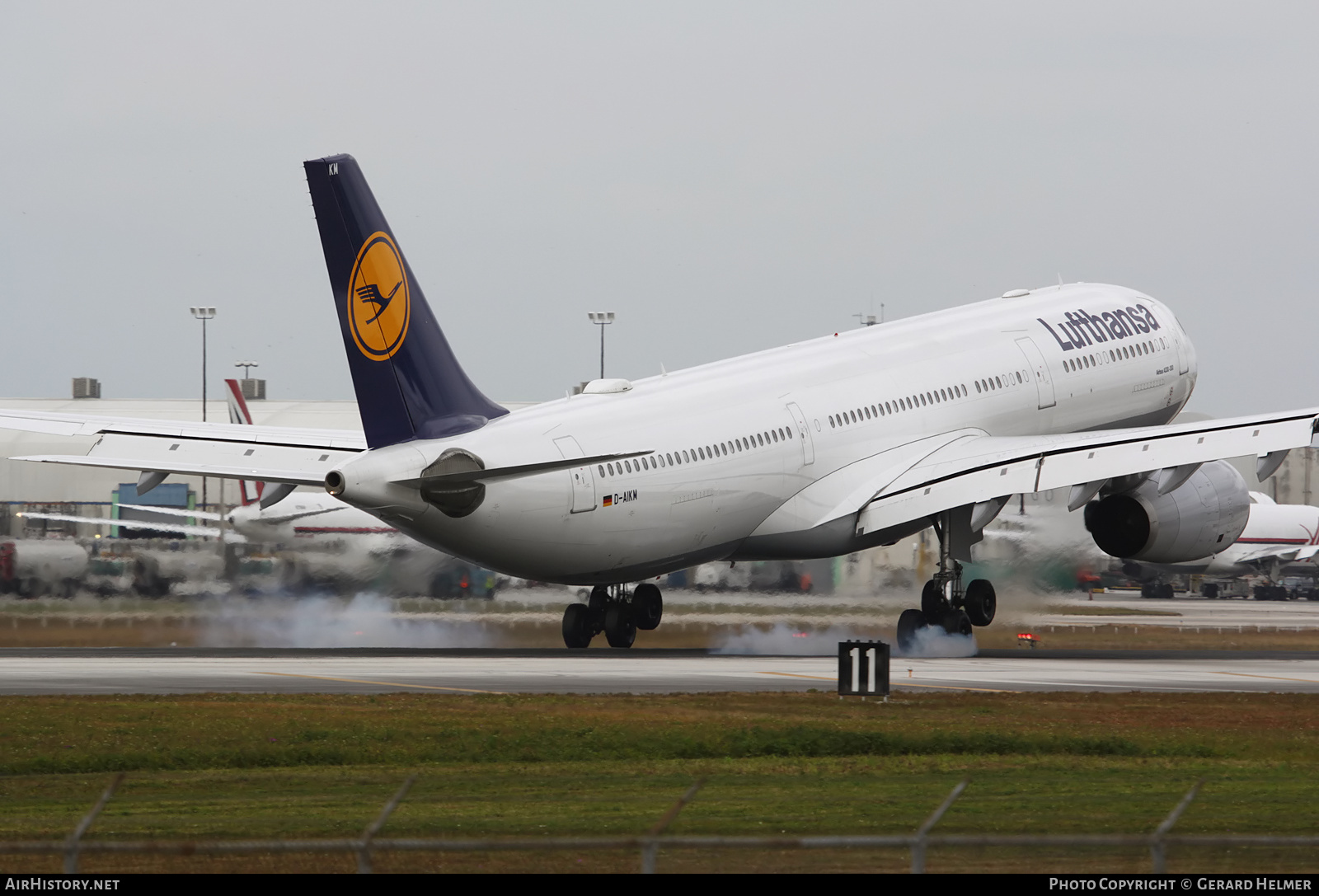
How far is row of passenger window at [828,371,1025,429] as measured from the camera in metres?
40.8

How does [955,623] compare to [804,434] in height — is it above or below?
below

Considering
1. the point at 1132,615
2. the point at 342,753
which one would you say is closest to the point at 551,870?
the point at 342,753

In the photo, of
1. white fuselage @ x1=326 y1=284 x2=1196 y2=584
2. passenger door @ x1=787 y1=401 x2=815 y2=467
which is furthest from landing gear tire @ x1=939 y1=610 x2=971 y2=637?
passenger door @ x1=787 y1=401 x2=815 y2=467

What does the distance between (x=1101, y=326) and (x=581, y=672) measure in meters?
20.3

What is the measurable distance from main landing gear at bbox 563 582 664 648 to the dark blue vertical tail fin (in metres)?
9.16

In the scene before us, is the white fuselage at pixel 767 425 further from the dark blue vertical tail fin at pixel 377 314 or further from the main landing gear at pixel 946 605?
the main landing gear at pixel 946 605

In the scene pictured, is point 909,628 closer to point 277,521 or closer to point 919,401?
point 919,401

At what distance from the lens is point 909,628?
39.6 m

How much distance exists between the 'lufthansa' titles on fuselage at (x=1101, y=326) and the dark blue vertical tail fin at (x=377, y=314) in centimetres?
1981

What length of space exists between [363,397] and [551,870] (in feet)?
59.6

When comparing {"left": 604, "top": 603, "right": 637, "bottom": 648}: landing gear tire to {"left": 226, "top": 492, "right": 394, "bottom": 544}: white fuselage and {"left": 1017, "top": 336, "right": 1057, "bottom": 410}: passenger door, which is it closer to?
{"left": 226, "top": 492, "right": 394, "bottom": 544}: white fuselage

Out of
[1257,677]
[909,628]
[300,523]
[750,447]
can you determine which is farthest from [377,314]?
[300,523]

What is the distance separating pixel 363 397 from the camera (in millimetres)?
31328

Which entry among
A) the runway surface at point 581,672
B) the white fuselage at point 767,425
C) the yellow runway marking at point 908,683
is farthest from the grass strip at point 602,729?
the white fuselage at point 767,425
